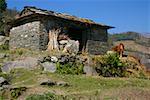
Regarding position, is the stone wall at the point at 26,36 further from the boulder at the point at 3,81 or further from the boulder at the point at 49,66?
the boulder at the point at 3,81

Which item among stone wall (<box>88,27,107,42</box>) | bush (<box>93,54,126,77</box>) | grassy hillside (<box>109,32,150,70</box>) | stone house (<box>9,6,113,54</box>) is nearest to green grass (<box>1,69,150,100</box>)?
bush (<box>93,54,126,77</box>)

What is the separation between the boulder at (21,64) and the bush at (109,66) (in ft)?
11.8

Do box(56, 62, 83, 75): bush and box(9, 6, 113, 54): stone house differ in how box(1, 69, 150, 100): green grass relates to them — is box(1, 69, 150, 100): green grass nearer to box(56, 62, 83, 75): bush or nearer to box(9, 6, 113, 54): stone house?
box(56, 62, 83, 75): bush

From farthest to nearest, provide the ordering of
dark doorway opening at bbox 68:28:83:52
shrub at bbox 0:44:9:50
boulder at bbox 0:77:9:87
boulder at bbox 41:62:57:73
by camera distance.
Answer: shrub at bbox 0:44:9:50, dark doorway opening at bbox 68:28:83:52, boulder at bbox 41:62:57:73, boulder at bbox 0:77:9:87

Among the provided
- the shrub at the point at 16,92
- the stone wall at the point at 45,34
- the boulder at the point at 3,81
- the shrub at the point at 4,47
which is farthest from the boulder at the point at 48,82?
the shrub at the point at 4,47

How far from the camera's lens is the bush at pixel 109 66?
20016 millimetres

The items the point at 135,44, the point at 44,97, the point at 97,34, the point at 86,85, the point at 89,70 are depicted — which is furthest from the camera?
the point at 135,44

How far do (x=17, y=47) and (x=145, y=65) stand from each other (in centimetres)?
920

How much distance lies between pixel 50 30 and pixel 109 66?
5.63m

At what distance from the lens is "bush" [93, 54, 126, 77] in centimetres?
2002

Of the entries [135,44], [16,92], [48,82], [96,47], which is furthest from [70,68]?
[135,44]

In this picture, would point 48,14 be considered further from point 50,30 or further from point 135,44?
point 135,44

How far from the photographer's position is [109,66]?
20203mm

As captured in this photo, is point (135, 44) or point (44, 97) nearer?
point (44, 97)
